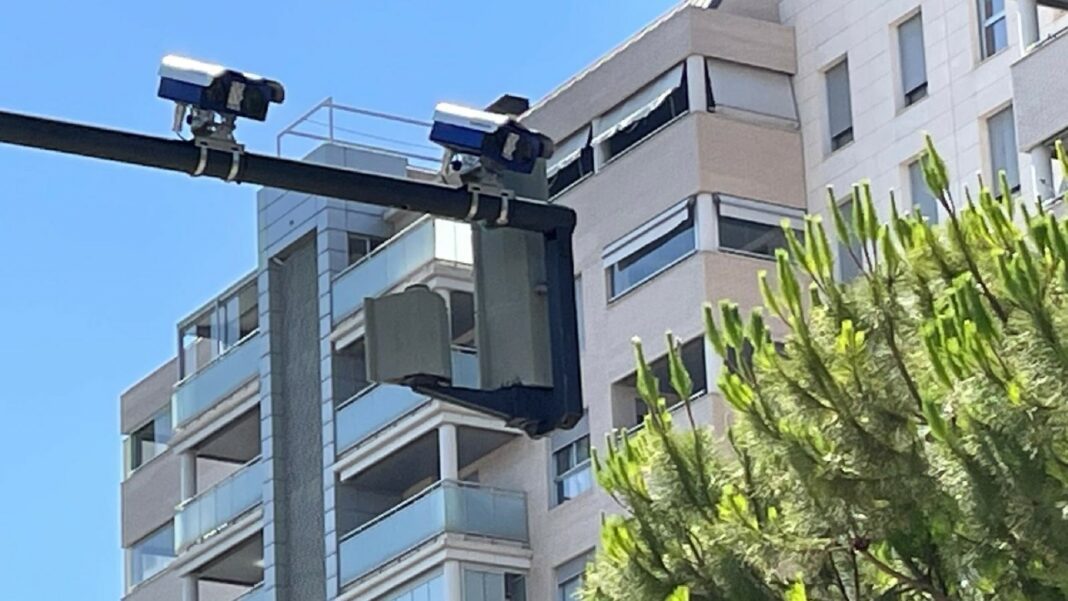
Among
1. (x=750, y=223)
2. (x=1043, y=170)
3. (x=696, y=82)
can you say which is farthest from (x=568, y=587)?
(x=1043, y=170)

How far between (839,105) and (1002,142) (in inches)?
149

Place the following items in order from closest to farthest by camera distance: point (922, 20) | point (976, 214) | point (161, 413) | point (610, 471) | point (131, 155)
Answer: point (131, 155) < point (976, 214) < point (610, 471) < point (922, 20) < point (161, 413)

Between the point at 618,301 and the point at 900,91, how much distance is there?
4959mm

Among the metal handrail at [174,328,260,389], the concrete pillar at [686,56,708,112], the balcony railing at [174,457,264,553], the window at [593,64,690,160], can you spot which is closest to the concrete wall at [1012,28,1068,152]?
the concrete pillar at [686,56,708,112]

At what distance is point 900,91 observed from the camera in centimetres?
3862

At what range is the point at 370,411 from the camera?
1775 inches

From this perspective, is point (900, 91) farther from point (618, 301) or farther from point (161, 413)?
point (161, 413)

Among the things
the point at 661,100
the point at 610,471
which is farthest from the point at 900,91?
the point at 610,471

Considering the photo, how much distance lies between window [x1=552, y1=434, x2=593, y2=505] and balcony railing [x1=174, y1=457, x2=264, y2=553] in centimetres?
761

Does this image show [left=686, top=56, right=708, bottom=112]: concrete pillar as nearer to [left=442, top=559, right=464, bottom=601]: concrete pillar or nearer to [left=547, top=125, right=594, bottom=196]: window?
[left=547, top=125, right=594, bottom=196]: window

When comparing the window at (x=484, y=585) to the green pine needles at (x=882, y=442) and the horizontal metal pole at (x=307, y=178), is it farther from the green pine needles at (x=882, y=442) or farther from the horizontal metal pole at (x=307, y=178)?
the horizontal metal pole at (x=307, y=178)

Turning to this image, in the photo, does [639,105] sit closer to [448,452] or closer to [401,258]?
[401,258]

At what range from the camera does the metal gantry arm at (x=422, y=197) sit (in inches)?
417

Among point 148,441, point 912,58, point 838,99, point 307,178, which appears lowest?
point 307,178
